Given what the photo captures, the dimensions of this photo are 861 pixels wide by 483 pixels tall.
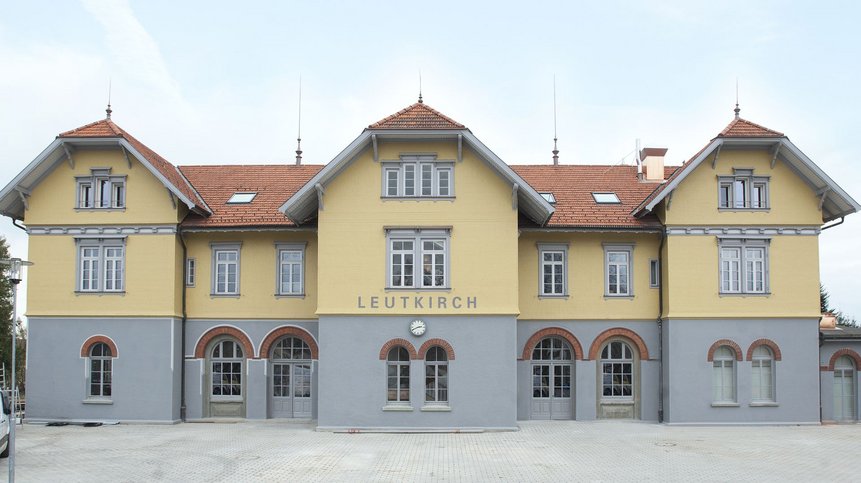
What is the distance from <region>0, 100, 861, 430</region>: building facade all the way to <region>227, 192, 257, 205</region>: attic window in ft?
0.30

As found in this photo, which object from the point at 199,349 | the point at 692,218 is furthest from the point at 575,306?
the point at 199,349

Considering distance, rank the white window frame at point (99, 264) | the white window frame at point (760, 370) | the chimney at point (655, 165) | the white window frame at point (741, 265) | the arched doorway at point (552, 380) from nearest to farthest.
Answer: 1. the white window frame at point (760, 370)
2. the white window frame at point (741, 265)
3. the white window frame at point (99, 264)
4. the arched doorway at point (552, 380)
5. the chimney at point (655, 165)

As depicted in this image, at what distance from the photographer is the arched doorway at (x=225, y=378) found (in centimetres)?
2502

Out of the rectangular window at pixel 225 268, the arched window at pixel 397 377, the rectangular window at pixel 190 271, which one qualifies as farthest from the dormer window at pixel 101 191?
the arched window at pixel 397 377

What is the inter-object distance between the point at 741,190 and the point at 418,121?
365 inches

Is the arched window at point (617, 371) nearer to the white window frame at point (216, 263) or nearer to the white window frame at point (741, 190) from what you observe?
the white window frame at point (741, 190)

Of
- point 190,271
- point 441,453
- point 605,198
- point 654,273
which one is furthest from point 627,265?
point 190,271

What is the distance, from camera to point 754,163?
78.9 ft

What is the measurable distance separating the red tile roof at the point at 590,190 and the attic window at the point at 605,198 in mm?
150

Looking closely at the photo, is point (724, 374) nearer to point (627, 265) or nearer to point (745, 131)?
point (627, 265)

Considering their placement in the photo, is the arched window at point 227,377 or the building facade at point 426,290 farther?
the arched window at point 227,377

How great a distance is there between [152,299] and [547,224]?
36.8ft

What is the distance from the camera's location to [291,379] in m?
25.2

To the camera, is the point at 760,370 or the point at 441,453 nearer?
the point at 441,453
